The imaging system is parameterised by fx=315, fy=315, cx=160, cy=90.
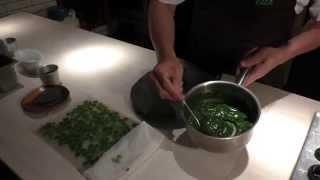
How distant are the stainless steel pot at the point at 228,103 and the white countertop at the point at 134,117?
A: 10 cm

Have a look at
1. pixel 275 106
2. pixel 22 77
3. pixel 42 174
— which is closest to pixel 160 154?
pixel 42 174

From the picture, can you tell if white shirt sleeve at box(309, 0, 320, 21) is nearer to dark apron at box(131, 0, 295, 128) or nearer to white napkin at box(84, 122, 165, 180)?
dark apron at box(131, 0, 295, 128)

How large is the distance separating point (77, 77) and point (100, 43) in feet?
1.29

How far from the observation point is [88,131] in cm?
117

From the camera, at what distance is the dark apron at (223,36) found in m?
1.29

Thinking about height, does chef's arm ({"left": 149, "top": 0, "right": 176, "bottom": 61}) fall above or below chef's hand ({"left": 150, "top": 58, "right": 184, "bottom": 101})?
above

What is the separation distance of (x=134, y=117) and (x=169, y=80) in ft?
0.83

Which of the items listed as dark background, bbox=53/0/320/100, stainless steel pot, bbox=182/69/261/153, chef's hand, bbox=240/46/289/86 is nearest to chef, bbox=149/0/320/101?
chef's hand, bbox=240/46/289/86

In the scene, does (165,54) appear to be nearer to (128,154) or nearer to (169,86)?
(169,86)

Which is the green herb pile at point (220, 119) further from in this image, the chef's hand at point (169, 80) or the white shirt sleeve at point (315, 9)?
the white shirt sleeve at point (315, 9)

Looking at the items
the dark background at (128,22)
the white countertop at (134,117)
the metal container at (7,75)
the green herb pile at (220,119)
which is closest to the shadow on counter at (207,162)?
the white countertop at (134,117)

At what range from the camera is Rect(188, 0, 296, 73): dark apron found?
4.41 ft

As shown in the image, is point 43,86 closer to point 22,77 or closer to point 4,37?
point 22,77

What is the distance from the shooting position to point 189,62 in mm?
1568
